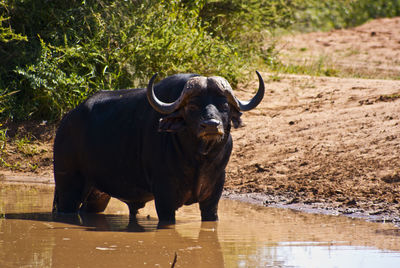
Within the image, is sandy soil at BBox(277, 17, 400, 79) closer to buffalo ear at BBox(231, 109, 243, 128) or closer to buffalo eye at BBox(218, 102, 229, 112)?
buffalo ear at BBox(231, 109, 243, 128)

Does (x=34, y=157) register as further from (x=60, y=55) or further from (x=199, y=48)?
(x=199, y=48)

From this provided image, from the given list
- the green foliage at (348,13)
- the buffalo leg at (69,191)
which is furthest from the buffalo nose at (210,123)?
the green foliage at (348,13)

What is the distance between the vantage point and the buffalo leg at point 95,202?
8.36 meters

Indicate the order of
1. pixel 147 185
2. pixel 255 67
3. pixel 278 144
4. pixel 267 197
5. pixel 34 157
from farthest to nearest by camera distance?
pixel 255 67 → pixel 34 157 → pixel 278 144 → pixel 267 197 → pixel 147 185

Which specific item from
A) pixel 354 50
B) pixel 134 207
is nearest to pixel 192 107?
pixel 134 207

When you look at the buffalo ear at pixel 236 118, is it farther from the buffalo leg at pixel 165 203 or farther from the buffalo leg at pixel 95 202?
the buffalo leg at pixel 95 202

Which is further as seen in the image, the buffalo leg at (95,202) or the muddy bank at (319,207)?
the buffalo leg at (95,202)

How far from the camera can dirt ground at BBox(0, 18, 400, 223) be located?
325 inches

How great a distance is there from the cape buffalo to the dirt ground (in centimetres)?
172

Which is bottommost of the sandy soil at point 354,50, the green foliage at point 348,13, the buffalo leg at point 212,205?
the buffalo leg at point 212,205

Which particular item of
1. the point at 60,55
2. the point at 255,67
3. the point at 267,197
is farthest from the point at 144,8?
the point at 267,197

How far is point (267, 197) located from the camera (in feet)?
28.7

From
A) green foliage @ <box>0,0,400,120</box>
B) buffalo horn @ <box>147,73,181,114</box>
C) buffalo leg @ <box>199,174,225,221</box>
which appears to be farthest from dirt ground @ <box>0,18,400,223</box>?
buffalo horn @ <box>147,73,181,114</box>

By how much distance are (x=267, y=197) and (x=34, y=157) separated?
13.3ft
